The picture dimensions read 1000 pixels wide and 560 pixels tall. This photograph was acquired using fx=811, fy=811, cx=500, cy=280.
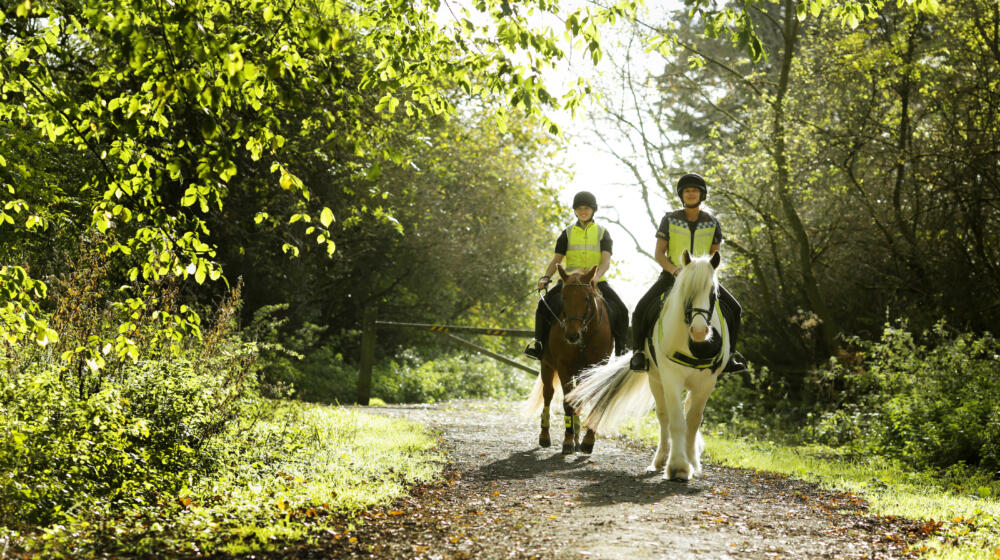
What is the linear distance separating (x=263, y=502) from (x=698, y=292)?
3.85 m

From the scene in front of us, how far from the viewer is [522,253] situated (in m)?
23.1

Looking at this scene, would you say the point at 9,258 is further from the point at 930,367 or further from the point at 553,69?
the point at 930,367

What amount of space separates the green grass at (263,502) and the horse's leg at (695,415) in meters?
2.39

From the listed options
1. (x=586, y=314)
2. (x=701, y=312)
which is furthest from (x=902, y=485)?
(x=586, y=314)

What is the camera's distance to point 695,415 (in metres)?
7.47

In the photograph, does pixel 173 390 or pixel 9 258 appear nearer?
pixel 173 390

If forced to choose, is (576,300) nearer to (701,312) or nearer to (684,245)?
(684,245)

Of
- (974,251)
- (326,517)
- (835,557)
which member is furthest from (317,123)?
(974,251)

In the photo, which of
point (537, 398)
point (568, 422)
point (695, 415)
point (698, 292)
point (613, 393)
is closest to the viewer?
point (698, 292)

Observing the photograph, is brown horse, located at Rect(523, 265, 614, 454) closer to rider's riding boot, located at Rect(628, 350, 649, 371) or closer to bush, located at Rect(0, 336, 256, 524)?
rider's riding boot, located at Rect(628, 350, 649, 371)

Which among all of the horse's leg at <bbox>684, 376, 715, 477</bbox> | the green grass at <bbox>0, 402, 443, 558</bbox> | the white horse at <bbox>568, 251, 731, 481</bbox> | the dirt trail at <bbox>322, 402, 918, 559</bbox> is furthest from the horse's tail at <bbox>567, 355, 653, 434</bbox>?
the green grass at <bbox>0, 402, 443, 558</bbox>

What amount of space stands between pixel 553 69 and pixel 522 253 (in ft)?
55.7

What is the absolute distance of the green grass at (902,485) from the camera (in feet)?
17.5

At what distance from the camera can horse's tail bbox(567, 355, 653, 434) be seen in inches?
328
